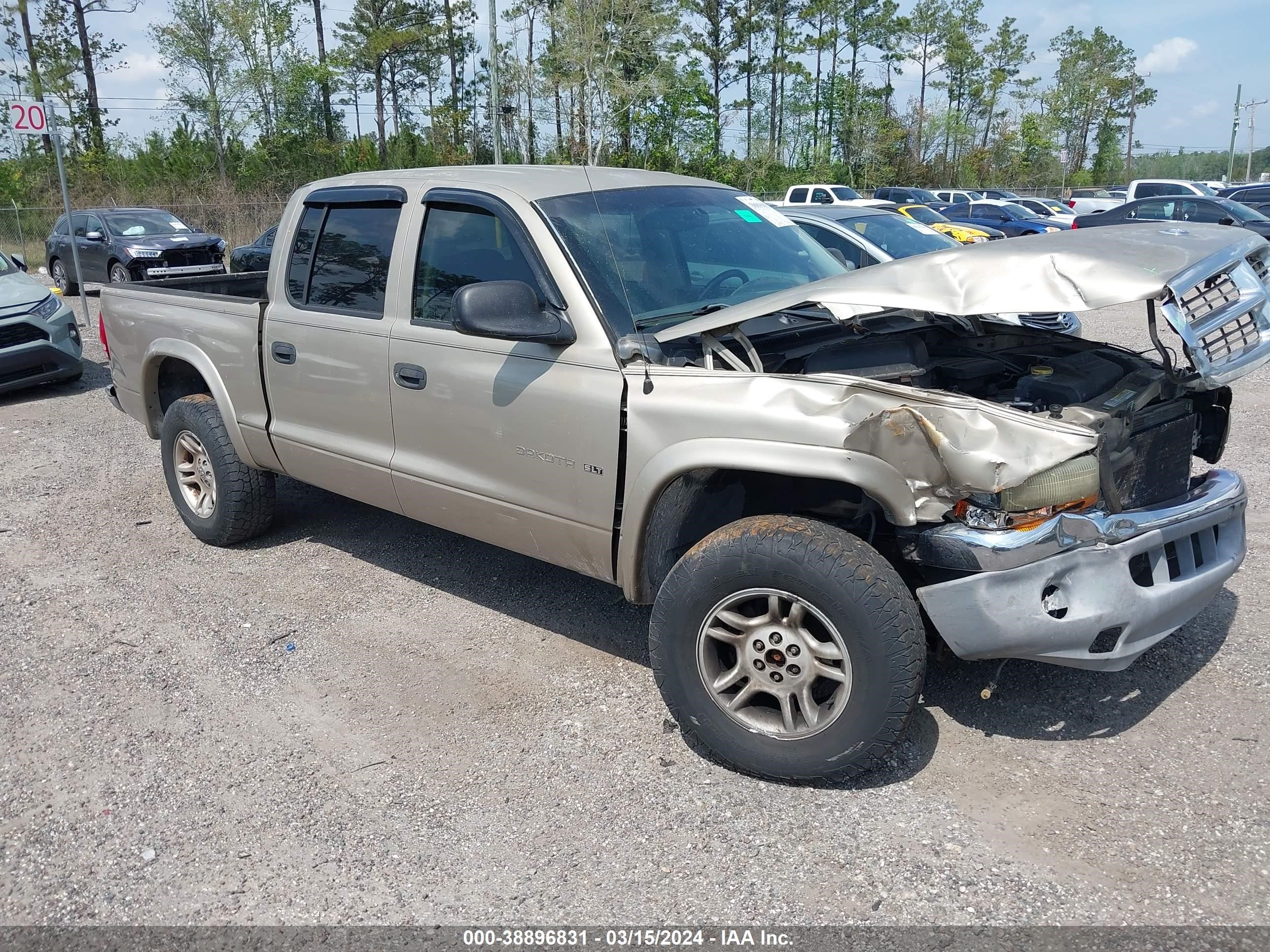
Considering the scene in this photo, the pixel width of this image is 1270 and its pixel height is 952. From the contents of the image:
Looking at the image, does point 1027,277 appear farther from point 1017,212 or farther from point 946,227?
point 1017,212

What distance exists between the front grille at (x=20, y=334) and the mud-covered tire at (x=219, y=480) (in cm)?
524

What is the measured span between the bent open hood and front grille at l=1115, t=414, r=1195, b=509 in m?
0.52

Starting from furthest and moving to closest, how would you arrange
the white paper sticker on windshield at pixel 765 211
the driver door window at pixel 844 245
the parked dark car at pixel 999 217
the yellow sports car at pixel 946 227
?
the parked dark car at pixel 999 217 → the yellow sports car at pixel 946 227 → the driver door window at pixel 844 245 → the white paper sticker on windshield at pixel 765 211

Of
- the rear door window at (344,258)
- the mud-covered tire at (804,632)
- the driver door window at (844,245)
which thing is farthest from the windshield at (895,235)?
the mud-covered tire at (804,632)

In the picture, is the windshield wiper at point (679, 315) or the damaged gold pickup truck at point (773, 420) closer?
the damaged gold pickup truck at point (773, 420)

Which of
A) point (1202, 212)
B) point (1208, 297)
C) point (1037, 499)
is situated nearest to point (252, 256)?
point (1208, 297)

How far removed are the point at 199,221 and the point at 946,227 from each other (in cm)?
2169

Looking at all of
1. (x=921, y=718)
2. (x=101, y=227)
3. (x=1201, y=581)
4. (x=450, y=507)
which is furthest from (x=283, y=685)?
(x=101, y=227)

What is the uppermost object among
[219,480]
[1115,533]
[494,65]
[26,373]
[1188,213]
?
[494,65]

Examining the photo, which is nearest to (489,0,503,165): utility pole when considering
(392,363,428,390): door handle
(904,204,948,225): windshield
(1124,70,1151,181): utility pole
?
(904,204,948,225): windshield

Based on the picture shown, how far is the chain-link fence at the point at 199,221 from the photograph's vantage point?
2759 cm

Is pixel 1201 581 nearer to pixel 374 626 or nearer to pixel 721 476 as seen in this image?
pixel 721 476

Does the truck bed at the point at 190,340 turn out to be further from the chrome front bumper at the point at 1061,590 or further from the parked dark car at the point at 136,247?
the parked dark car at the point at 136,247

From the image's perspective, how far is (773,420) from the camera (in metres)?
3.07
